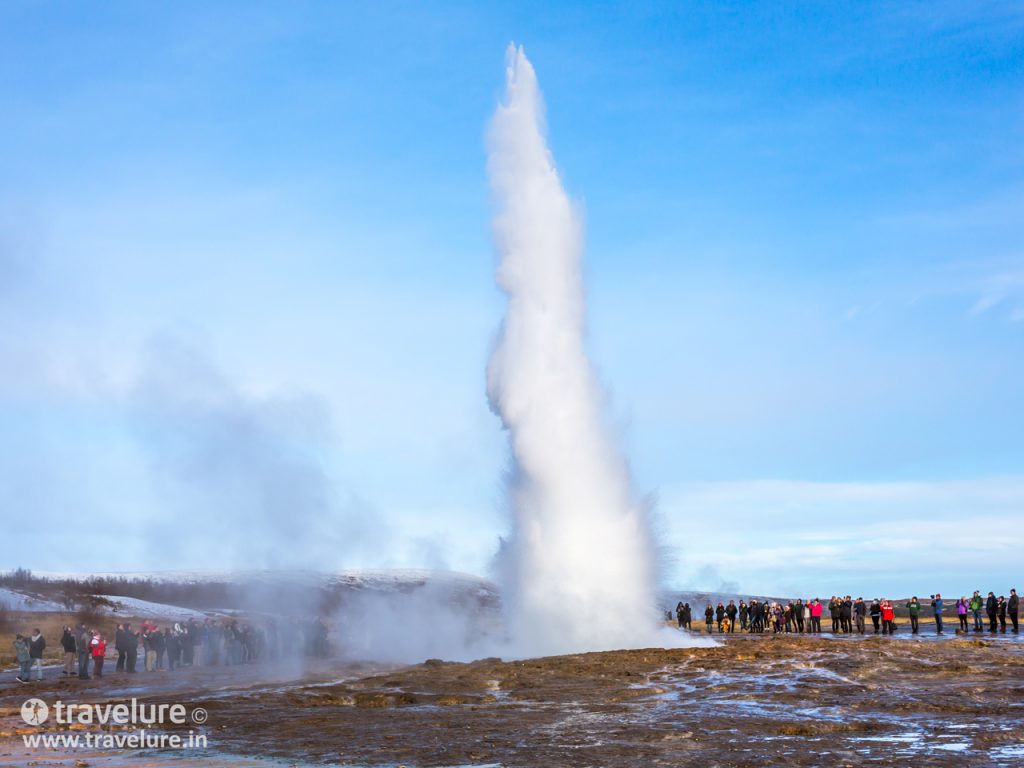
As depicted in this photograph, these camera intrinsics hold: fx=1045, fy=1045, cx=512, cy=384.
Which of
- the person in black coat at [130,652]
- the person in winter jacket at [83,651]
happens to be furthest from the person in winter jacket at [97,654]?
the person in black coat at [130,652]

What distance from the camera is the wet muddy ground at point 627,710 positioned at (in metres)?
13.5

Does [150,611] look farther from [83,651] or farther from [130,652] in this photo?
[83,651]

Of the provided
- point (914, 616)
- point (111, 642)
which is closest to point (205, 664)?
point (111, 642)

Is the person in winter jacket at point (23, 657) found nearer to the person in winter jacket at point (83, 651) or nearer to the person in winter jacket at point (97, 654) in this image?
the person in winter jacket at point (83, 651)

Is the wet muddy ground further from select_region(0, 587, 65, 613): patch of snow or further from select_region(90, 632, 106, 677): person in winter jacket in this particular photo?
select_region(0, 587, 65, 613): patch of snow

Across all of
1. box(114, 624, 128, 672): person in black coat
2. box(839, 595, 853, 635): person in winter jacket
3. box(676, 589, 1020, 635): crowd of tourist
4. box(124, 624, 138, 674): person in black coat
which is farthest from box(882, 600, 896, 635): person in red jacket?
box(114, 624, 128, 672): person in black coat

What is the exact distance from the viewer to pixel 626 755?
1328 centimetres

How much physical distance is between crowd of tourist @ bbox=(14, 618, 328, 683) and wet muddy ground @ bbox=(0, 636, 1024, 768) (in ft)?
13.3

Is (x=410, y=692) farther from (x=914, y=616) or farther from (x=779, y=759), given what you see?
(x=914, y=616)

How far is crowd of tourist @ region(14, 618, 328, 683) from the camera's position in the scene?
30.5 meters

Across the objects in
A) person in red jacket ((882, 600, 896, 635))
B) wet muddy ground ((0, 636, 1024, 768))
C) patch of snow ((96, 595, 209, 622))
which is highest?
person in red jacket ((882, 600, 896, 635))

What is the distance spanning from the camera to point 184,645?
36031mm

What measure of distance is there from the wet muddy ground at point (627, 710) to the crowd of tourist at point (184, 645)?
13.3ft

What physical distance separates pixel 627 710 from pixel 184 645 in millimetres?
22480
